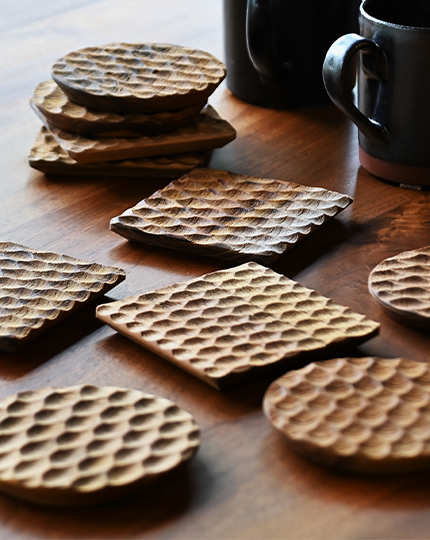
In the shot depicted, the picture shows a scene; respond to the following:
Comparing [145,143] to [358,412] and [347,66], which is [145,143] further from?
[358,412]

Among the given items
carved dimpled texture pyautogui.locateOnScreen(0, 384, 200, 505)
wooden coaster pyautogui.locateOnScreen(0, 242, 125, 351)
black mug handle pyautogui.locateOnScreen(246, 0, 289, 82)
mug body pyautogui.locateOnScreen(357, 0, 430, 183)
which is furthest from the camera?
black mug handle pyautogui.locateOnScreen(246, 0, 289, 82)

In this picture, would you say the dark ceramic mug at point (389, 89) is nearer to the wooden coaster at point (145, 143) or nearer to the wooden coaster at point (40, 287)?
the wooden coaster at point (145, 143)

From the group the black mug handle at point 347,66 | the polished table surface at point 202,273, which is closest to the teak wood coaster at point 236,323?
the polished table surface at point 202,273

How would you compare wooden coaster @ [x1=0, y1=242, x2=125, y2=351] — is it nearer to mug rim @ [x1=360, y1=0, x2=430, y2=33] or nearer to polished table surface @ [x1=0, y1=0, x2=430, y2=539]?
polished table surface @ [x1=0, y1=0, x2=430, y2=539]

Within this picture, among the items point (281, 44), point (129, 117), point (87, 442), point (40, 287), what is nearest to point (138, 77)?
point (129, 117)

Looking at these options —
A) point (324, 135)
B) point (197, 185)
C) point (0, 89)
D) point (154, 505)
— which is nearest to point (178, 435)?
point (154, 505)

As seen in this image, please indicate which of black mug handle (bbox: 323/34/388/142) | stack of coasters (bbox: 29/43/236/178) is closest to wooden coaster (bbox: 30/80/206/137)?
stack of coasters (bbox: 29/43/236/178)
